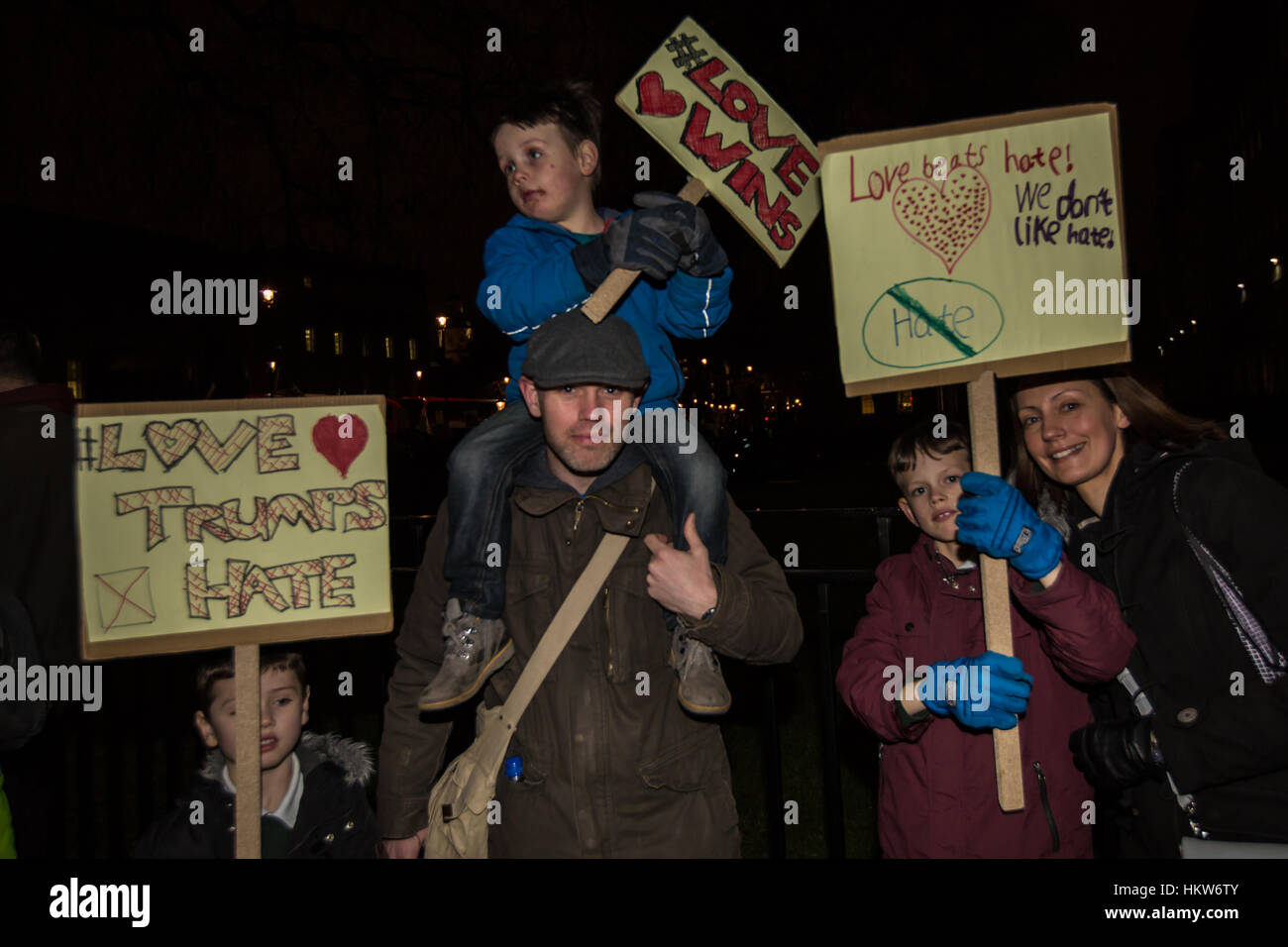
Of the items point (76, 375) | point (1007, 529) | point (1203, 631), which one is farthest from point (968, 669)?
point (76, 375)

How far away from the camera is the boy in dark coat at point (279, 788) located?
2.58 m

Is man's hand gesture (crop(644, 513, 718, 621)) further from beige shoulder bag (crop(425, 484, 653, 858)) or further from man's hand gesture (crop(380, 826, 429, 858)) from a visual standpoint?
man's hand gesture (crop(380, 826, 429, 858))

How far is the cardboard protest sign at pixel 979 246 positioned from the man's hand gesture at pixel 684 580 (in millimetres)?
622

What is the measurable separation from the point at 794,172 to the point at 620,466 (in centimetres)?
100

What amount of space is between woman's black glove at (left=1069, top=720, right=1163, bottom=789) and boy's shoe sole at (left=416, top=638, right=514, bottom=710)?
5.13ft

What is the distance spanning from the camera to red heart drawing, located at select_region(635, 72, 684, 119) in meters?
2.52

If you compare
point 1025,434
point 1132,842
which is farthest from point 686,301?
point 1132,842

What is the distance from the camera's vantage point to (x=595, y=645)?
239cm

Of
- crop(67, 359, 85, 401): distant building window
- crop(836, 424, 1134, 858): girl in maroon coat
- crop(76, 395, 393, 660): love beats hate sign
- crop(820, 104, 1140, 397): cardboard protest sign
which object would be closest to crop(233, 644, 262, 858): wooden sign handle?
crop(76, 395, 393, 660): love beats hate sign

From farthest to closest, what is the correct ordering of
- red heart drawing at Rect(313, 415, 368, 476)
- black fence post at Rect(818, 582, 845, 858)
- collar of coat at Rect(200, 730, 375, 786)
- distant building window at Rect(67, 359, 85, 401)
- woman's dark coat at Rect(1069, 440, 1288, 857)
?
1. distant building window at Rect(67, 359, 85, 401)
2. black fence post at Rect(818, 582, 845, 858)
3. collar of coat at Rect(200, 730, 375, 786)
4. red heart drawing at Rect(313, 415, 368, 476)
5. woman's dark coat at Rect(1069, 440, 1288, 857)

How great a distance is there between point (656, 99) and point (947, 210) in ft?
2.88

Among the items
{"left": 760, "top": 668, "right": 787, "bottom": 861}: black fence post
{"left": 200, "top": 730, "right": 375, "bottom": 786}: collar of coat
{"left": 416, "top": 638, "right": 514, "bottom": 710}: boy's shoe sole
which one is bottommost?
{"left": 760, "top": 668, "right": 787, "bottom": 861}: black fence post

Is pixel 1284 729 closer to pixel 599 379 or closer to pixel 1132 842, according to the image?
pixel 1132 842

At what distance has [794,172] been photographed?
8.48 feet
